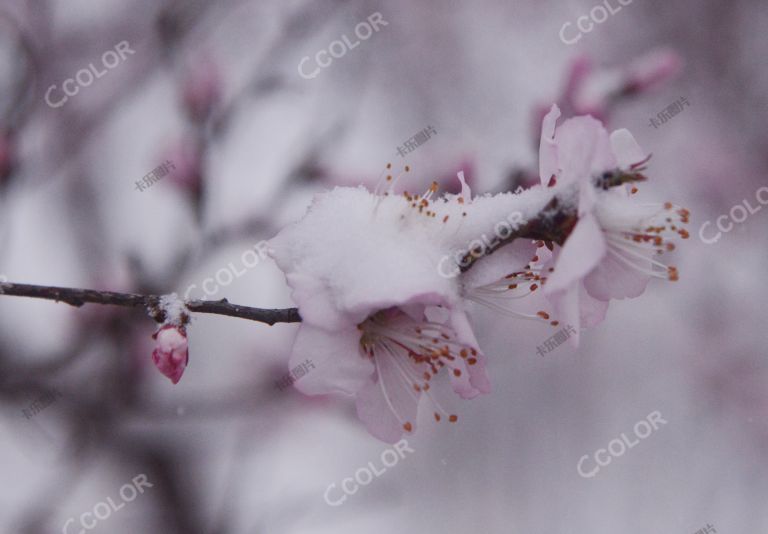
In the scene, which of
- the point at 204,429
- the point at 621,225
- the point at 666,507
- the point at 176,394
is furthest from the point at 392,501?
the point at 621,225

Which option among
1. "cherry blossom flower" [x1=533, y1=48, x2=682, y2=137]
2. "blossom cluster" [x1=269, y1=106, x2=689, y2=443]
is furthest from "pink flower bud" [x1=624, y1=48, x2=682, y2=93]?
"blossom cluster" [x1=269, y1=106, x2=689, y2=443]

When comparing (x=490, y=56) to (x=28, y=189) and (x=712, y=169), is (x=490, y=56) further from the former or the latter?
(x=28, y=189)

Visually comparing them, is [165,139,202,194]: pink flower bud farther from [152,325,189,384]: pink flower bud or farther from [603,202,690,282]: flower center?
[603,202,690,282]: flower center

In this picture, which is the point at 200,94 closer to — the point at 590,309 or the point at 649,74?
the point at 649,74

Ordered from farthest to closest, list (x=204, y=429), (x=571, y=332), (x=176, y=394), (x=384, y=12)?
(x=384, y=12)
(x=204, y=429)
(x=176, y=394)
(x=571, y=332)

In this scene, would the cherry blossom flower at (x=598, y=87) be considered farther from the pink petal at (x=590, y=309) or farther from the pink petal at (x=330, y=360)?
the pink petal at (x=330, y=360)

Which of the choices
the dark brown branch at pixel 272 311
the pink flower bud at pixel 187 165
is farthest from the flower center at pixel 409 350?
the pink flower bud at pixel 187 165

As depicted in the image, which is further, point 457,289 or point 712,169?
point 712,169
